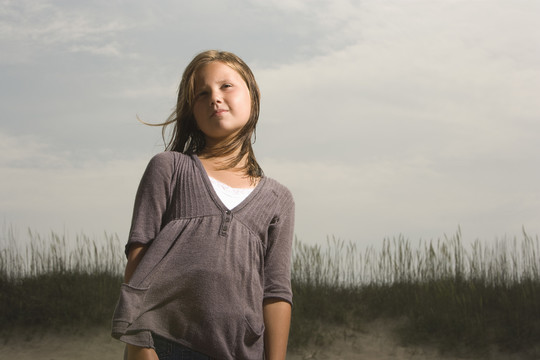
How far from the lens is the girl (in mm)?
1384

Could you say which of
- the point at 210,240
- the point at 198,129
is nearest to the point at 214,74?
the point at 198,129

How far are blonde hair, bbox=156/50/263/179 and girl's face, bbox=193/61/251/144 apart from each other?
0.07ft

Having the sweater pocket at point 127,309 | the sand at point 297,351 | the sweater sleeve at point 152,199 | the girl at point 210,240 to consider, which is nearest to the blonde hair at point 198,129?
the girl at point 210,240

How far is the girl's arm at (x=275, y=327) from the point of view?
150cm

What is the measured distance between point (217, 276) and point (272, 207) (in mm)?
290

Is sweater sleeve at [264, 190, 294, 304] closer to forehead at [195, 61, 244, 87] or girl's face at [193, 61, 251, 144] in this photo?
girl's face at [193, 61, 251, 144]

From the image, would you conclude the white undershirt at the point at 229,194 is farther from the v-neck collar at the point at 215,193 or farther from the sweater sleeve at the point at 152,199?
the sweater sleeve at the point at 152,199

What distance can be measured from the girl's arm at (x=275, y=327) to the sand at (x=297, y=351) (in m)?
4.27

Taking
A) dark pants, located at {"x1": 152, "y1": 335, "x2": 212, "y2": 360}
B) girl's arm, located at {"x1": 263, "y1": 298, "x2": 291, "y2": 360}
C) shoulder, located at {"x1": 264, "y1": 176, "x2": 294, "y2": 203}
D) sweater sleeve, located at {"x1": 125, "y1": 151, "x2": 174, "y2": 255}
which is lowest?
dark pants, located at {"x1": 152, "y1": 335, "x2": 212, "y2": 360}

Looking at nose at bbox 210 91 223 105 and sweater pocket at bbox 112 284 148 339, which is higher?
nose at bbox 210 91 223 105

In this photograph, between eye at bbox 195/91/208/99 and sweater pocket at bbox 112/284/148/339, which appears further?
eye at bbox 195/91/208/99

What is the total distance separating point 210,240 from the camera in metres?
1.44

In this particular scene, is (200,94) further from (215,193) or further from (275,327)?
(275,327)

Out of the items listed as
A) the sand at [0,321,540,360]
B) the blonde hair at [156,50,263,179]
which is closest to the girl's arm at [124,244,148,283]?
the blonde hair at [156,50,263,179]
